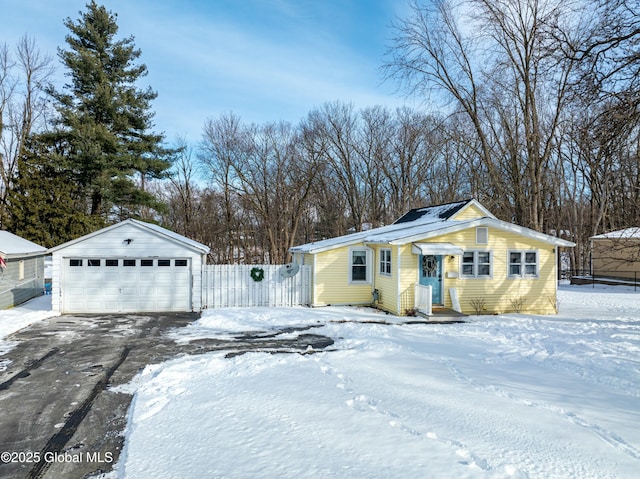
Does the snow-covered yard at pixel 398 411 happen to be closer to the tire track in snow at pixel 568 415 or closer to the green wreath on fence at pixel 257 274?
the tire track in snow at pixel 568 415

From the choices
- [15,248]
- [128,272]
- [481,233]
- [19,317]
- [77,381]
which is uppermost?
[481,233]

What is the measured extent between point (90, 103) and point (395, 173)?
22665mm

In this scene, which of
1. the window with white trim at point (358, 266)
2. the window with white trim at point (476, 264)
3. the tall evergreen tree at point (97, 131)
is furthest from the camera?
the tall evergreen tree at point (97, 131)

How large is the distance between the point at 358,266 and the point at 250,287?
4122mm

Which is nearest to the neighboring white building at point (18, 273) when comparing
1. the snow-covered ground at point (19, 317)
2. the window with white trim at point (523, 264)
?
the snow-covered ground at point (19, 317)

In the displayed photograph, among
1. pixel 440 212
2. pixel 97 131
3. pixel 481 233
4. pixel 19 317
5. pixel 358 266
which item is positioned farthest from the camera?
pixel 97 131

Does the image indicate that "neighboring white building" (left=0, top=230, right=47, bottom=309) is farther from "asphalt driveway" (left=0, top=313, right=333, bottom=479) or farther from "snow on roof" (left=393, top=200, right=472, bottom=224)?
"snow on roof" (left=393, top=200, right=472, bottom=224)

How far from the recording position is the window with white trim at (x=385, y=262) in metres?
14.4

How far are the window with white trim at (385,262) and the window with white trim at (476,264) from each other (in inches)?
99.1

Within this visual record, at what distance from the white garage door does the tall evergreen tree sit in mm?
10437

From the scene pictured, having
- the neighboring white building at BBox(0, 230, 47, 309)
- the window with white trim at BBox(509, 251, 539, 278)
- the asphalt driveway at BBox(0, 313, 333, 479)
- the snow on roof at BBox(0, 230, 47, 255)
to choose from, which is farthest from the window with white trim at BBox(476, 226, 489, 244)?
the snow on roof at BBox(0, 230, 47, 255)

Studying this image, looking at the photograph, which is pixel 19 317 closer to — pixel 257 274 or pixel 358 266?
pixel 257 274

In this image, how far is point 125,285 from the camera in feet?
45.9

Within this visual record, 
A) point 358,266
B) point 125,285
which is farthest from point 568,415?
point 125,285
